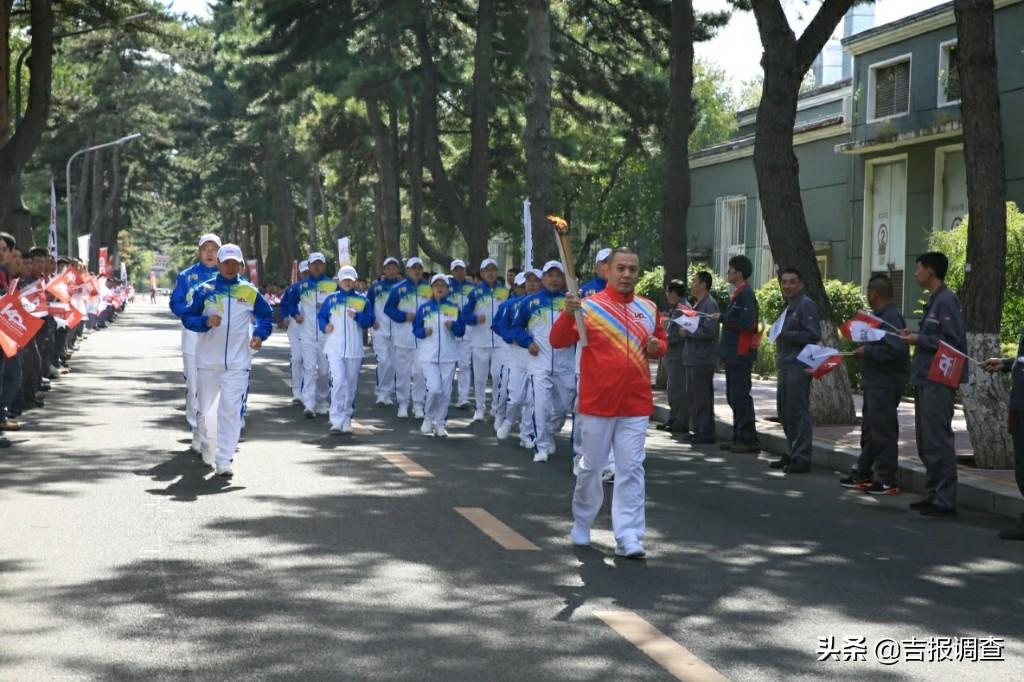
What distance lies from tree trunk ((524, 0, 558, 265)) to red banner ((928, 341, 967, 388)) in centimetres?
1497

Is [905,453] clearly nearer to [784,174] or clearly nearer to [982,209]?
[982,209]

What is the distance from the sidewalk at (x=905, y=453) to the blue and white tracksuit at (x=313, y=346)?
14.9 feet

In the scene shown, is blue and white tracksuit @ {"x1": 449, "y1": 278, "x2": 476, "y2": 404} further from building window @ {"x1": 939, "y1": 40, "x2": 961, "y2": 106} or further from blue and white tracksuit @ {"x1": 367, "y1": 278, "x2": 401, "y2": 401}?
building window @ {"x1": 939, "y1": 40, "x2": 961, "y2": 106}

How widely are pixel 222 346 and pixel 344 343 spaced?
3.68 metres

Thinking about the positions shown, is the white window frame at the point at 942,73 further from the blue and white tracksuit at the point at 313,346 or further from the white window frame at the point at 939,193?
the blue and white tracksuit at the point at 313,346

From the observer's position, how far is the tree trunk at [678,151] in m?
22.7

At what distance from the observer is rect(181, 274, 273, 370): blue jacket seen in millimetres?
12719

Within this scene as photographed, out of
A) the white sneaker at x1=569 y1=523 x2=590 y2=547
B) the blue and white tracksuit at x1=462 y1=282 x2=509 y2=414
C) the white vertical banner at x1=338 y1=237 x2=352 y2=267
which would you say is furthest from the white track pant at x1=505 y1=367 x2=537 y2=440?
the white vertical banner at x1=338 y1=237 x2=352 y2=267

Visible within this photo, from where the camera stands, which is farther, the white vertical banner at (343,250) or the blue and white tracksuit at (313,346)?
the white vertical banner at (343,250)

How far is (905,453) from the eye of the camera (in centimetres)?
1458

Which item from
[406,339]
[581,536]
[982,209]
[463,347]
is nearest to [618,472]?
[581,536]

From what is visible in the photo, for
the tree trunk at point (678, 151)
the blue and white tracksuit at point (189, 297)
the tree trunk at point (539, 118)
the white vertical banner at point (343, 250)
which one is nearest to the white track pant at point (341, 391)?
the blue and white tracksuit at point (189, 297)

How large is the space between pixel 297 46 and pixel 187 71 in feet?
101

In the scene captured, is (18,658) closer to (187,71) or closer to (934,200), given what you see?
(934,200)
